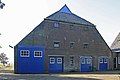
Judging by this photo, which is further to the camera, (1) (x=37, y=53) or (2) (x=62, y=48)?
(2) (x=62, y=48)

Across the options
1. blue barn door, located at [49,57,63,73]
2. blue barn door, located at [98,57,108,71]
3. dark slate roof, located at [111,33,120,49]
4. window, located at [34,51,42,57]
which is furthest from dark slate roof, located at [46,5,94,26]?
dark slate roof, located at [111,33,120,49]

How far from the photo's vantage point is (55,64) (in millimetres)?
43125

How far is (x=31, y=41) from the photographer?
4112cm

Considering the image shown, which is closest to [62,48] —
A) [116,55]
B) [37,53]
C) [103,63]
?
[37,53]

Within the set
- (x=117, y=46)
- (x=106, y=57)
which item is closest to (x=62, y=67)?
(x=106, y=57)

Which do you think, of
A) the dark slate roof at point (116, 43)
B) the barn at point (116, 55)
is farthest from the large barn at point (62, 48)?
the dark slate roof at point (116, 43)

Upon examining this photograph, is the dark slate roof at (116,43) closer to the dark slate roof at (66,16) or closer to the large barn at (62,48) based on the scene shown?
the large barn at (62,48)

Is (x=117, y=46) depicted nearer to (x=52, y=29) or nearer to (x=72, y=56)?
(x=72, y=56)

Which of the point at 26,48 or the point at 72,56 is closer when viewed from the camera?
the point at 26,48

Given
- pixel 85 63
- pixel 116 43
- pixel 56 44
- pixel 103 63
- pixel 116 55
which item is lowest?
pixel 103 63

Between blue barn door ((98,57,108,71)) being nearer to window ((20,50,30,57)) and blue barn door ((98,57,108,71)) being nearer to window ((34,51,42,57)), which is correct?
window ((34,51,42,57))

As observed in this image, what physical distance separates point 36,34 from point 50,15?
4275 millimetres

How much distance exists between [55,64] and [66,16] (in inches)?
344

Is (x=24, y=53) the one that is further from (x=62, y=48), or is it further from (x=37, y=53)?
(x=62, y=48)
